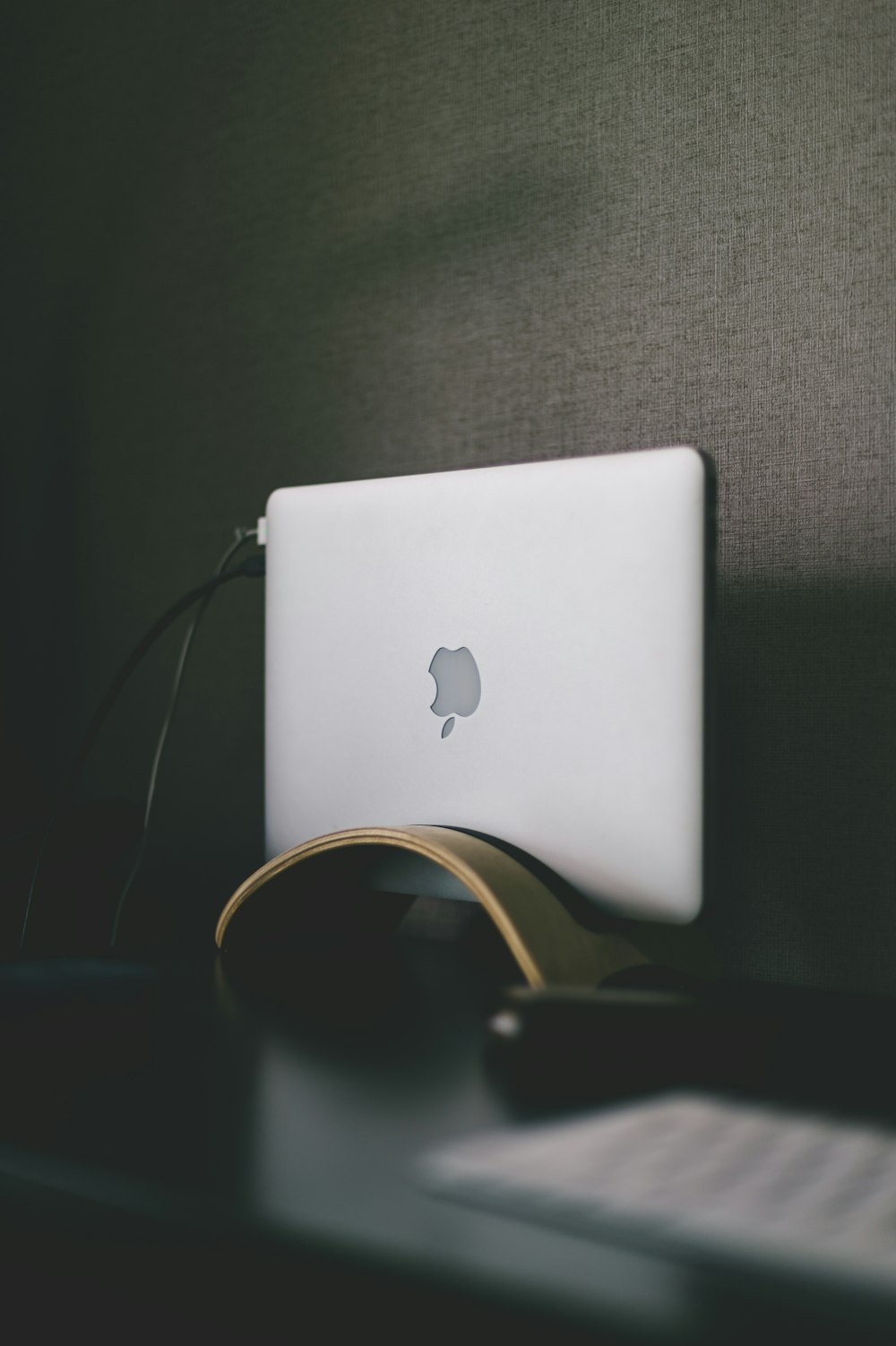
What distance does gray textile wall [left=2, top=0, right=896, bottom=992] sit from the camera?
3.19ft

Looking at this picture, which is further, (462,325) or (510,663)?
(462,325)

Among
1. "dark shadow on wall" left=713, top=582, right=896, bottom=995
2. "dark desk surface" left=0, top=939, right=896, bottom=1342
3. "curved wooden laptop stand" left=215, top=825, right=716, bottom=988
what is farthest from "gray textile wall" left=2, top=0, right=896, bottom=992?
"dark desk surface" left=0, top=939, right=896, bottom=1342

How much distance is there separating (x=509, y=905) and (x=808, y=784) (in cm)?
37

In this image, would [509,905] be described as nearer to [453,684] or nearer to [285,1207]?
[453,684]

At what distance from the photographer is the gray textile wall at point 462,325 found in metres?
0.97

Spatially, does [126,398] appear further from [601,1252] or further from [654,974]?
[601,1252]

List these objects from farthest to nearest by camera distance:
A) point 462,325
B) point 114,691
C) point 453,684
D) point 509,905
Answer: point 462,325, point 114,691, point 453,684, point 509,905

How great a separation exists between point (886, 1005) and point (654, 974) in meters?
0.19

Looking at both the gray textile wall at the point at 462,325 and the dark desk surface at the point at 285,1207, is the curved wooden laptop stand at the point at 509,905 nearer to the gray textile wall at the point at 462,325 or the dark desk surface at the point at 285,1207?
the dark desk surface at the point at 285,1207

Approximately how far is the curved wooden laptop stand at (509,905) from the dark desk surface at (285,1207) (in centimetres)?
8

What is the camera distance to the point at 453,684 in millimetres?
884

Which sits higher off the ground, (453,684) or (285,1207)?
(453,684)

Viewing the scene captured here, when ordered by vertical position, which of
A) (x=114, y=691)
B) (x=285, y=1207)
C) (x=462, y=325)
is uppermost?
(x=462, y=325)

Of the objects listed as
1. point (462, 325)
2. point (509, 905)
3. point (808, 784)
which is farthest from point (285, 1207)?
point (462, 325)
